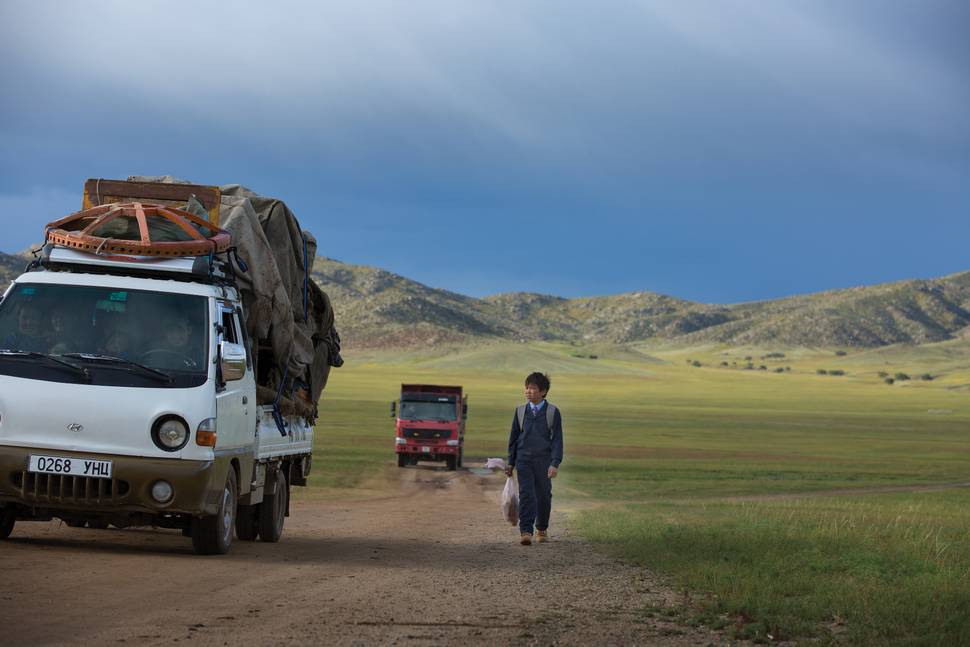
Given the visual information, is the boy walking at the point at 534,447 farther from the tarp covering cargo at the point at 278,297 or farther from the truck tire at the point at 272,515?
the truck tire at the point at 272,515

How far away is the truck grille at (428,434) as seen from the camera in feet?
153

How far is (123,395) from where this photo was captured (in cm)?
1206

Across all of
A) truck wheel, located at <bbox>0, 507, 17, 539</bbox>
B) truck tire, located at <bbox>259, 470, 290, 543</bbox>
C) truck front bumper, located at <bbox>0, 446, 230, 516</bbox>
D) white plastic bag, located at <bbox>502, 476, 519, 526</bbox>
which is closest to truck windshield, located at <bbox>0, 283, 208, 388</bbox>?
truck front bumper, located at <bbox>0, 446, 230, 516</bbox>

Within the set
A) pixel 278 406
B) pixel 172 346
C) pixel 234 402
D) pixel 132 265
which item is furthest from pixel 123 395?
pixel 278 406

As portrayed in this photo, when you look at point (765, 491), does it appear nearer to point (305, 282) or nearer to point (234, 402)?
point (305, 282)

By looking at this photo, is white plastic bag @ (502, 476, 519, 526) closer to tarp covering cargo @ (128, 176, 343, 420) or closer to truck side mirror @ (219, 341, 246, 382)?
tarp covering cargo @ (128, 176, 343, 420)

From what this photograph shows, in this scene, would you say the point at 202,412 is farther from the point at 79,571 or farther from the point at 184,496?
the point at 79,571

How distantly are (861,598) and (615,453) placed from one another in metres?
46.8

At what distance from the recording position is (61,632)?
26.9 feet

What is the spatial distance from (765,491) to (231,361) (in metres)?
28.2

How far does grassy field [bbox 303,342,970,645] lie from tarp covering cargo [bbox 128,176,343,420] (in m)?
4.40

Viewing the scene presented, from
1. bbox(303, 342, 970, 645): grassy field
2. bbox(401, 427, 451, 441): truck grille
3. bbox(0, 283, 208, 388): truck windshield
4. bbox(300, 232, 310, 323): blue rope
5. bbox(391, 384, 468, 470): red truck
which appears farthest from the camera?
bbox(401, 427, 451, 441): truck grille

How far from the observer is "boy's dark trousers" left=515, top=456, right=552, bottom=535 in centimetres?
1614

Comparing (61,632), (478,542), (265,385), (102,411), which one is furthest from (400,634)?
(478,542)
